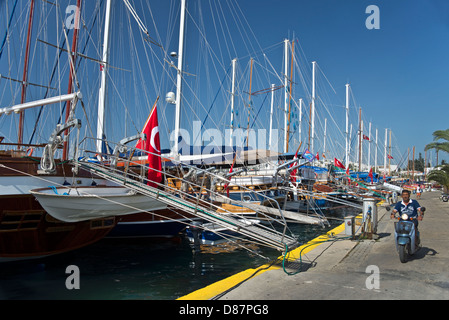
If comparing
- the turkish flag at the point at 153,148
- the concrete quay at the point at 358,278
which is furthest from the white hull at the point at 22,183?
the concrete quay at the point at 358,278

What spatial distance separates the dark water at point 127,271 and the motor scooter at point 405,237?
423 centimetres

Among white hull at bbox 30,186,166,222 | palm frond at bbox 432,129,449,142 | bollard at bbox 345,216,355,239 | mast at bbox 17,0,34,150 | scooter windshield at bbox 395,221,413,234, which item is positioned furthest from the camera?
palm frond at bbox 432,129,449,142

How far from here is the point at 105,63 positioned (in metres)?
14.8

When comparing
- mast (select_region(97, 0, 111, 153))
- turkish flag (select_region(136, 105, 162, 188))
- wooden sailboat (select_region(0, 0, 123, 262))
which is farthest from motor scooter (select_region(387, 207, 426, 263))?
mast (select_region(97, 0, 111, 153))

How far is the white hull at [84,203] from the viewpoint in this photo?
7746 mm

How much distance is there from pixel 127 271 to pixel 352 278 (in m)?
6.25

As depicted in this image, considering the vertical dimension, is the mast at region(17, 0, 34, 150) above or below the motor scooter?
above

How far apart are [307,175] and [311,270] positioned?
2200cm

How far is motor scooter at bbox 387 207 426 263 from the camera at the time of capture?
286 inches

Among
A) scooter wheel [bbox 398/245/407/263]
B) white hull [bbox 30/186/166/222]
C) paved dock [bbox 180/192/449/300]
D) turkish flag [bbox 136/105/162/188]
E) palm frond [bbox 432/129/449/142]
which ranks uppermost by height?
palm frond [bbox 432/129/449/142]

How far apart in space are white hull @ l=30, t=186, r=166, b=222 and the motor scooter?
5.90 m

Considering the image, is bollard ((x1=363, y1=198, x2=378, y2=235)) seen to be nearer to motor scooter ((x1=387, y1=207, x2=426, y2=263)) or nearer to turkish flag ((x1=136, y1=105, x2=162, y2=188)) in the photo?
motor scooter ((x1=387, y1=207, x2=426, y2=263))
